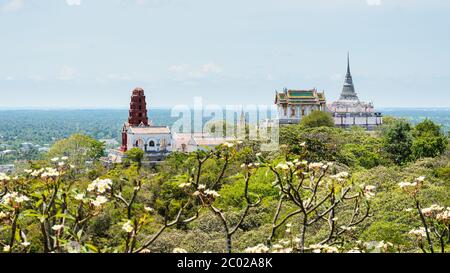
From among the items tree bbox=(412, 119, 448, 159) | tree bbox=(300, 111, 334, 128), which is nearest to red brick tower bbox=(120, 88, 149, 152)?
tree bbox=(300, 111, 334, 128)

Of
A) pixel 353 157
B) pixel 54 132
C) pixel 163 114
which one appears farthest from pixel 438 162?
pixel 54 132

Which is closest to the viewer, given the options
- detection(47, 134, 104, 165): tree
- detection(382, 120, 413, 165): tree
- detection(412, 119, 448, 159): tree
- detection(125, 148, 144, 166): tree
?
detection(412, 119, 448, 159): tree

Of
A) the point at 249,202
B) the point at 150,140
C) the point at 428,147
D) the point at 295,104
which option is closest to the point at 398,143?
the point at 428,147

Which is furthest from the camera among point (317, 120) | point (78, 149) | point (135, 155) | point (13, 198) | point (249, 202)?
point (317, 120)

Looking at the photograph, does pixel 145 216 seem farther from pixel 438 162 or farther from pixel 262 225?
pixel 438 162

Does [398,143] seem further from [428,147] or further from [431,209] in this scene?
[431,209]

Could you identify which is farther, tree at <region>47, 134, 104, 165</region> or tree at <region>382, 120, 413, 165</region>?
tree at <region>47, 134, 104, 165</region>

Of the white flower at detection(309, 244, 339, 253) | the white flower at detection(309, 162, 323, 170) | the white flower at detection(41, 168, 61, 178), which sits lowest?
the white flower at detection(309, 244, 339, 253)

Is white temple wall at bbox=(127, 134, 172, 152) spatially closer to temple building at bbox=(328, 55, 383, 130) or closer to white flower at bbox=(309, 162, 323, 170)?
temple building at bbox=(328, 55, 383, 130)

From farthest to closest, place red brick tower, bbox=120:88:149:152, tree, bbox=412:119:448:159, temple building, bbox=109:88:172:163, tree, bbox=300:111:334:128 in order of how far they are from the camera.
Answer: tree, bbox=300:111:334:128, red brick tower, bbox=120:88:149:152, temple building, bbox=109:88:172:163, tree, bbox=412:119:448:159
